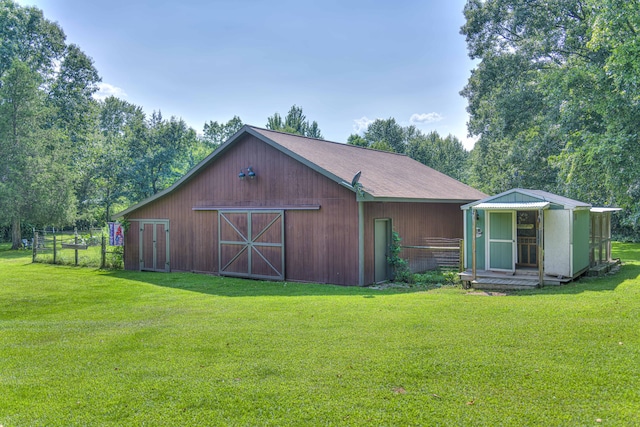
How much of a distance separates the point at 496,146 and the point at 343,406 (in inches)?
1061

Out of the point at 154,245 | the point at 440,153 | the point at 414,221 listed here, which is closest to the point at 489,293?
the point at 414,221

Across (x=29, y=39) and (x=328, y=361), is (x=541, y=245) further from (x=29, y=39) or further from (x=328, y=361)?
(x=29, y=39)

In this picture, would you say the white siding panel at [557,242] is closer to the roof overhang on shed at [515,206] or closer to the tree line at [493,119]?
the roof overhang on shed at [515,206]

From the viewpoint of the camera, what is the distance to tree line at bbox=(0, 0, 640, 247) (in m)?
15.4

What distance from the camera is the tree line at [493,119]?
50.5 feet

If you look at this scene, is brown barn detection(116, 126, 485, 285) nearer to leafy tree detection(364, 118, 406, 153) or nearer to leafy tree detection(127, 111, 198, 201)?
leafy tree detection(127, 111, 198, 201)

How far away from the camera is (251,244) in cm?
1303

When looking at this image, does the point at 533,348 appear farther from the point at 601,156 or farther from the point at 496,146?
the point at 496,146

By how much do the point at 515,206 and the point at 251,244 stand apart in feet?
23.5

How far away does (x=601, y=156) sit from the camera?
15516 millimetres

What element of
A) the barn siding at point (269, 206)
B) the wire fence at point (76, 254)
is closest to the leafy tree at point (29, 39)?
the wire fence at point (76, 254)

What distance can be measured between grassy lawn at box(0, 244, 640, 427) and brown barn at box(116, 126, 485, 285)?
9.39ft

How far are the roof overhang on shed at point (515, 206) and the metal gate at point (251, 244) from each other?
5.31m

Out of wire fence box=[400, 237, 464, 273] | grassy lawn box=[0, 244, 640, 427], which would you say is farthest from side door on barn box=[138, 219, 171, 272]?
wire fence box=[400, 237, 464, 273]
